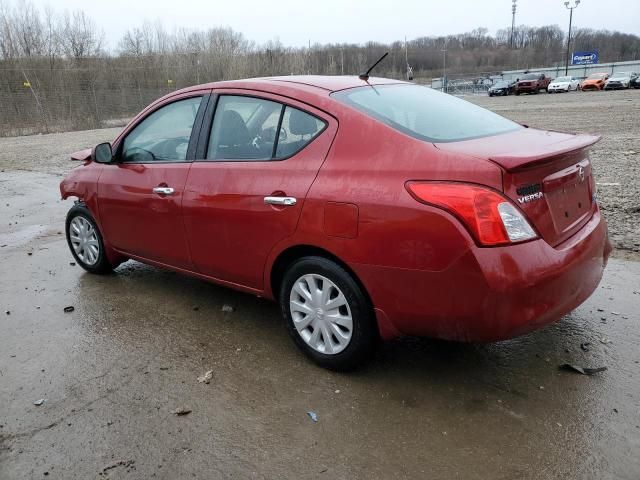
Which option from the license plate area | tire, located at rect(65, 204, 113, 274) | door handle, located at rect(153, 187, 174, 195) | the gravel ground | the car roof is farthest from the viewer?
the gravel ground

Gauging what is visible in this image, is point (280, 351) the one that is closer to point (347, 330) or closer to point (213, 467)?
point (347, 330)

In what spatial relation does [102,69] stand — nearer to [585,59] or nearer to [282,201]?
[282,201]

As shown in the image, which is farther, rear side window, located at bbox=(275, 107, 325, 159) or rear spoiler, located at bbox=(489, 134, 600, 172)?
rear side window, located at bbox=(275, 107, 325, 159)

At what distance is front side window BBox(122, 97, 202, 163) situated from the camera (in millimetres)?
4016

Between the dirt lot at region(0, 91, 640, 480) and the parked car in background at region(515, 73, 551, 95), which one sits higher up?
the parked car in background at region(515, 73, 551, 95)

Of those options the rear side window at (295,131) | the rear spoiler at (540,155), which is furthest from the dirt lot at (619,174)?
the rear side window at (295,131)

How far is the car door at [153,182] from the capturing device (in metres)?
3.95

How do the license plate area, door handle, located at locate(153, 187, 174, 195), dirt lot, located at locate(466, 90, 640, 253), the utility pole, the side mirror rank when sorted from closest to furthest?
the license plate area < door handle, located at locate(153, 187, 174, 195) < the side mirror < dirt lot, located at locate(466, 90, 640, 253) < the utility pole

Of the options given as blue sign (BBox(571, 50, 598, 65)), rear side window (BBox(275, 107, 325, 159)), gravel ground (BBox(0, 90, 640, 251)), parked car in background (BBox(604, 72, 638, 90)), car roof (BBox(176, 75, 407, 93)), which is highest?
blue sign (BBox(571, 50, 598, 65))

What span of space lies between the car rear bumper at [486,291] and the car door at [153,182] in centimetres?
167

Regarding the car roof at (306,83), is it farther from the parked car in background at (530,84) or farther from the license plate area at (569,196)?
the parked car in background at (530,84)

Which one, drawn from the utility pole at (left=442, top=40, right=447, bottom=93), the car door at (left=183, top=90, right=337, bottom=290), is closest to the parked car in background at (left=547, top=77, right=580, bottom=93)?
the utility pole at (left=442, top=40, right=447, bottom=93)

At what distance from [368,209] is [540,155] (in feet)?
2.86

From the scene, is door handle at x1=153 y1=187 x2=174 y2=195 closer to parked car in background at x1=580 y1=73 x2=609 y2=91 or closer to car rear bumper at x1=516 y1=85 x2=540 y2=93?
car rear bumper at x1=516 y1=85 x2=540 y2=93
